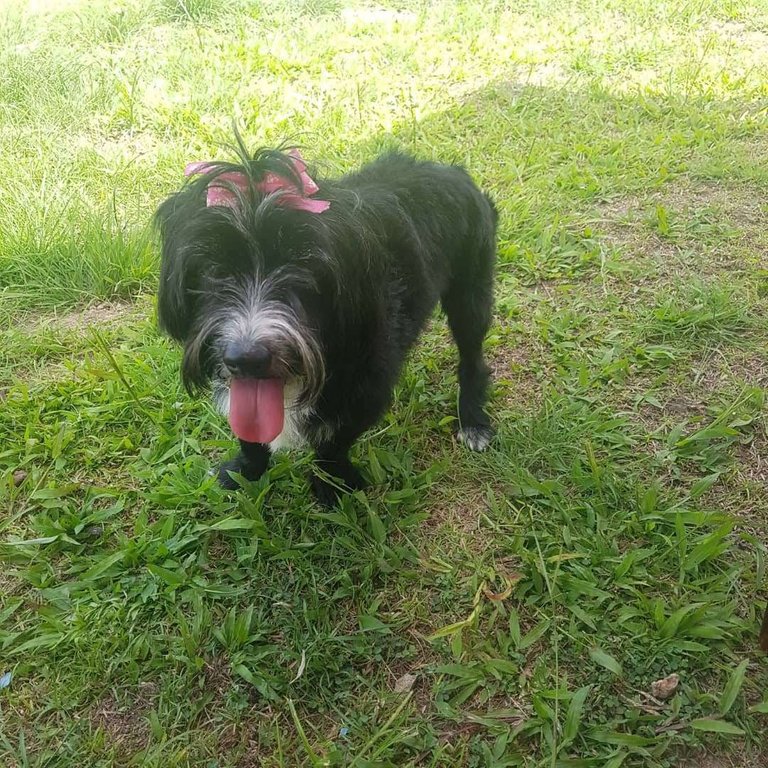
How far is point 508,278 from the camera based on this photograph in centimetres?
403

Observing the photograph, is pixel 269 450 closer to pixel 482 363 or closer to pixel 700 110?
pixel 482 363

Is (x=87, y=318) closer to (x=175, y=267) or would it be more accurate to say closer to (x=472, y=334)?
(x=175, y=267)

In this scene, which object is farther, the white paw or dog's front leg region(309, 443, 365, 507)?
the white paw

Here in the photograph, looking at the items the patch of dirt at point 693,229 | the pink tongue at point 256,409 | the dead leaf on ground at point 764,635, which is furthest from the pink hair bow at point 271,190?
the patch of dirt at point 693,229

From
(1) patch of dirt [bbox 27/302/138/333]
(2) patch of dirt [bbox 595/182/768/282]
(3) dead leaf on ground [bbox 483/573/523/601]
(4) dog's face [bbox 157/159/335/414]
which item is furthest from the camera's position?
(2) patch of dirt [bbox 595/182/768/282]

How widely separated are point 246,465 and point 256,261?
120 centimetres

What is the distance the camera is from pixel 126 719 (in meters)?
2.16

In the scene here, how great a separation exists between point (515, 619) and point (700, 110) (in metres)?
5.12

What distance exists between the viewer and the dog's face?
6.02 ft

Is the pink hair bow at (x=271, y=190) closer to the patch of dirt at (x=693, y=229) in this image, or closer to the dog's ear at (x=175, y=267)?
the dog's ear at (x=175, y=267)

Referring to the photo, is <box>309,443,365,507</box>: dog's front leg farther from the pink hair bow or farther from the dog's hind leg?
the pink hair bow

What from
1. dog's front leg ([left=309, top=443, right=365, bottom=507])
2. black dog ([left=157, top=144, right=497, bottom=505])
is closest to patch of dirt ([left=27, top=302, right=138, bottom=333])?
black dog ([left=157, top=144, right=497, bottom=505])

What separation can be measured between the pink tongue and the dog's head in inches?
3.5

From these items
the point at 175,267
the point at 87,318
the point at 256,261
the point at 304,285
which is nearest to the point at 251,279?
the point at 256,261
